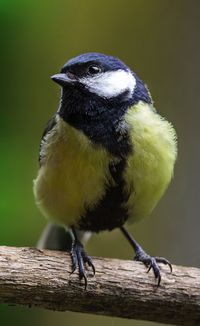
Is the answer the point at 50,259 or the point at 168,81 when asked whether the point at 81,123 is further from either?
the point at 168,81

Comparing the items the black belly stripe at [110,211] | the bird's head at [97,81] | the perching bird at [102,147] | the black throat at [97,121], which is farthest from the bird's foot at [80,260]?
the bird's head at [97,81]

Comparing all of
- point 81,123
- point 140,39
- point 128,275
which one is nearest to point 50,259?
point 128,275

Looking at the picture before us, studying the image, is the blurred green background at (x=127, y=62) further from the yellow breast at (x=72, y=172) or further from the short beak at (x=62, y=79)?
the short beak at (x=62, y=79)

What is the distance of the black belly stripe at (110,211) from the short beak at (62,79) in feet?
0.75

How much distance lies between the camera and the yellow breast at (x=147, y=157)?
1.47 metres

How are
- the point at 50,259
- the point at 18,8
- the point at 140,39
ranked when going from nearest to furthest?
the point at 50,259
the point at 18,8
the point at 140,39

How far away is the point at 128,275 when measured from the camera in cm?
141

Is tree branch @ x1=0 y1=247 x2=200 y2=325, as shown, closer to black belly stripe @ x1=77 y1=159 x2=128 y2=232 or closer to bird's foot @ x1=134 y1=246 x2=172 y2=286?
bird's foot @ x1=134 y1=246 x2=172 y2=286

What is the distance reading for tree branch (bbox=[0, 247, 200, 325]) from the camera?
4.29ft

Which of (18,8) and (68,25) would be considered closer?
(18,8)

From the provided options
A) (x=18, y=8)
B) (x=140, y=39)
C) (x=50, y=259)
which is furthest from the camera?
(x=140, y=39)

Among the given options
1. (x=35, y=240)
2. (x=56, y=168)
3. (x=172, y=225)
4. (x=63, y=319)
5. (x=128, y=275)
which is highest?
(x=56, y=168)

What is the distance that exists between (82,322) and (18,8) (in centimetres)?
122

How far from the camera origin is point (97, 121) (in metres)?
1.46
